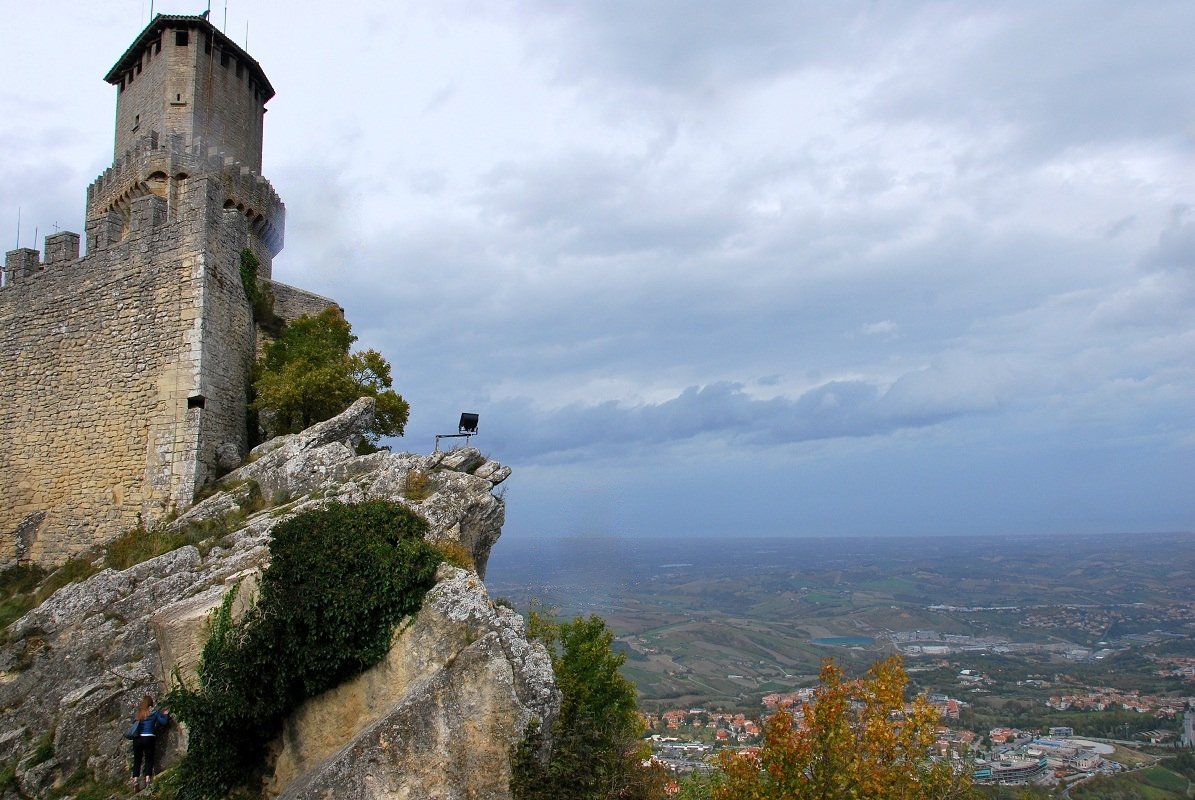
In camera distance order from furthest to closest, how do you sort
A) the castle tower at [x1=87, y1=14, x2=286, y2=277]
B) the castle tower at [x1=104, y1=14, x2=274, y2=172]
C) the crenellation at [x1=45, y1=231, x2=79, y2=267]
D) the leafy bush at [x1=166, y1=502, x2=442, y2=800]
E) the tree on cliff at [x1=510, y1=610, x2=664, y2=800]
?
the castle tower at [x1=104, y1=14, x2=274, y2=172]
the castle tower at [x1=87, y1=14, x2=286, y2=277]
the crenellation at [x1=45, y1=231, x2=79, y2=267]
the leafy bush at [x1=166, y1=502, x2=442, y2=800]
the tree on cliff at [x1=510, y1=610, x2=664, y2=800]

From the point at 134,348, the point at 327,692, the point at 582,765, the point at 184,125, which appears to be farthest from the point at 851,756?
the point at 184,125

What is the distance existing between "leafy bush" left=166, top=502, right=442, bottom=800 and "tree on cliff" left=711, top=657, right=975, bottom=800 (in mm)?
7962

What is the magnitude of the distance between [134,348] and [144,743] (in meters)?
11.7

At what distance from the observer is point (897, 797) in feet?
44.4

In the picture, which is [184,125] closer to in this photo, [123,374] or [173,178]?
[173,178]

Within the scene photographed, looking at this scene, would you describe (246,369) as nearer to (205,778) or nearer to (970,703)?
(205,778)

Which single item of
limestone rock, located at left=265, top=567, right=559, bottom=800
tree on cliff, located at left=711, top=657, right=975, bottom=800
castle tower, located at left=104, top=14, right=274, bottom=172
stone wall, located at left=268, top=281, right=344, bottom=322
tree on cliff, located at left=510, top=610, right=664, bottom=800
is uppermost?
castle tower, located at left=104, top=14, right=274, bottom=172

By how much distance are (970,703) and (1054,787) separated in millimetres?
31177

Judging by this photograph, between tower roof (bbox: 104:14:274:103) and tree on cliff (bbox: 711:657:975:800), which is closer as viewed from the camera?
tree on cliff (bbox: 711:657:975:800)

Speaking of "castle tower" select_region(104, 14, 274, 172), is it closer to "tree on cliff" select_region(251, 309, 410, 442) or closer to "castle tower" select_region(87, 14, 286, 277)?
"castle tower" select_region(87, 14, 286, 277)

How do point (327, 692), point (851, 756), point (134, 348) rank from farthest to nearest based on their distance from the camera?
point (134, 348)
point (851, 756)
point (327, 692)

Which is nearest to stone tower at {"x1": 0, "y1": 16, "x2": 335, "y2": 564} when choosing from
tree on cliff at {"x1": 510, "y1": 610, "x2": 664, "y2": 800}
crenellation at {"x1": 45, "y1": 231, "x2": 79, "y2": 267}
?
crenellation at {"x1": 45, "y1": 231, "x2": 79, "y2": 267}

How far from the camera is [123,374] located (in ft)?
66.5

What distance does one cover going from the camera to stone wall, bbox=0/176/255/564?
19547 millimetres
